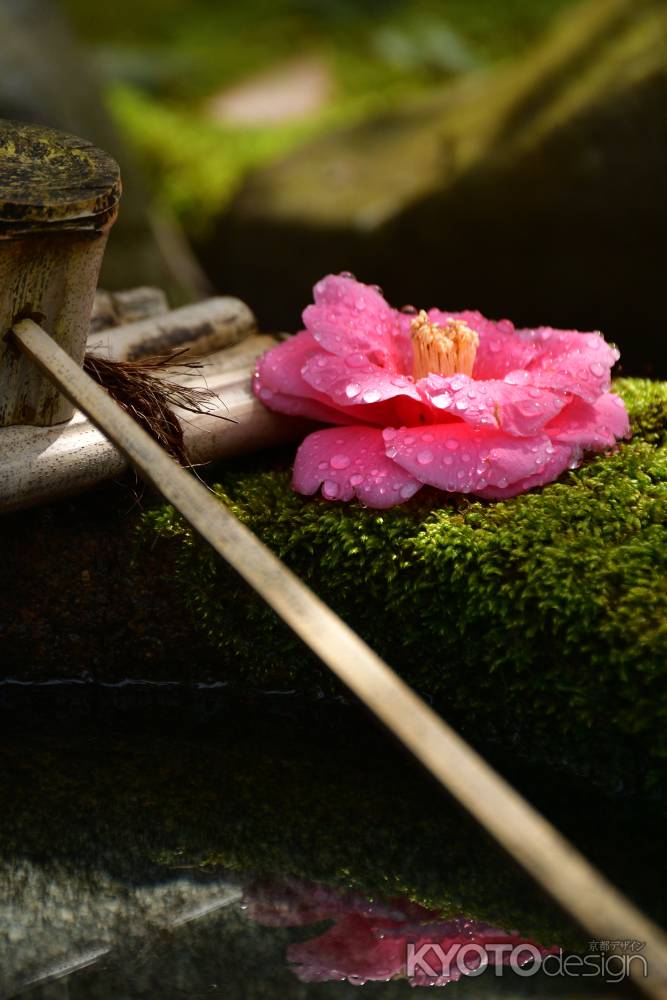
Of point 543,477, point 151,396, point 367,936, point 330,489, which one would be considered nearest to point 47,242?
point 151,396

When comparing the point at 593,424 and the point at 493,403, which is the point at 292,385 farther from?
the point at 593,424

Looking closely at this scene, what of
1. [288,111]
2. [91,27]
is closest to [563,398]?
[288,111]

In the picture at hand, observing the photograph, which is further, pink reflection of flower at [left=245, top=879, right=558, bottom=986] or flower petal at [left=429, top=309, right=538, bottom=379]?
flower petal at [left=429, top=309, right=538, bottom=379]

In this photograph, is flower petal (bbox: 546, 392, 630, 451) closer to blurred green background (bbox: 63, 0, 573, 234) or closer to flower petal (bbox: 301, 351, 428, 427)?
flower petal (bbox: 301, 351, 428, 427)

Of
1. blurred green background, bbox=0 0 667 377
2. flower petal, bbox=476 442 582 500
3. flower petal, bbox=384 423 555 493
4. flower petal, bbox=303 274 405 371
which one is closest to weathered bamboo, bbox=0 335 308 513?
flower petal, bbox=303 274 405 371

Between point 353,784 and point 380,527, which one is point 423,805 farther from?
point 380,527

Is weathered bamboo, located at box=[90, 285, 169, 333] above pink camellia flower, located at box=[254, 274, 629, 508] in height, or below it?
below
